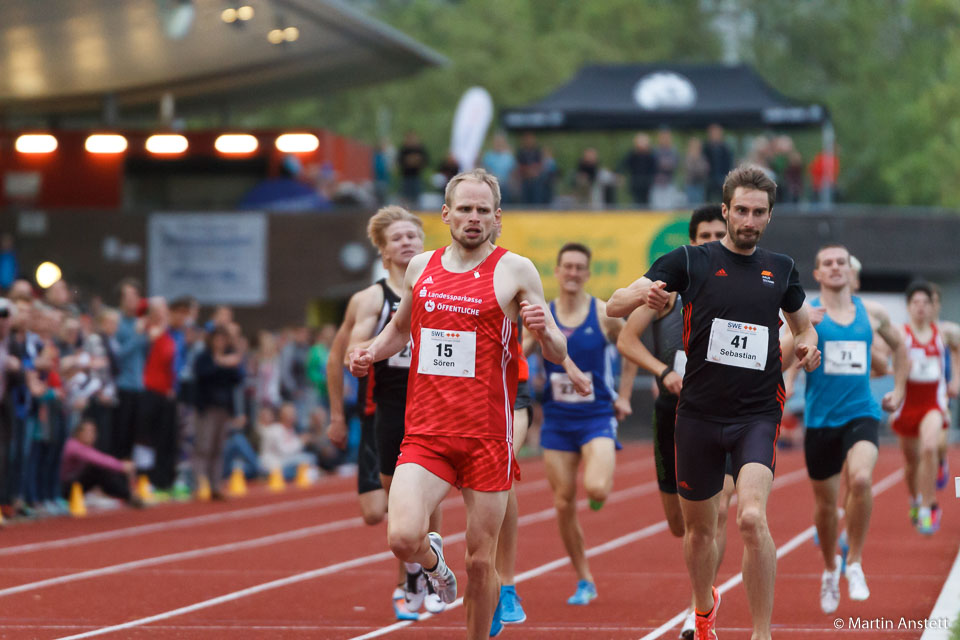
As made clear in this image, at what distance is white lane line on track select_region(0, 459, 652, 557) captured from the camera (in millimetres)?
13984

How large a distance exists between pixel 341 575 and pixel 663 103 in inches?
862

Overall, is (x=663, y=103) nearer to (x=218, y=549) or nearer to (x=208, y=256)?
(x=208, y=256)

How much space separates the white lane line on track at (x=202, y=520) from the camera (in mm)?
13984

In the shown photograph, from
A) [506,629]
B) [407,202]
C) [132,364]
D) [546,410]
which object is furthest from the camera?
[407,202]

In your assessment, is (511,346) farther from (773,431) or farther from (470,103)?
(470,103)

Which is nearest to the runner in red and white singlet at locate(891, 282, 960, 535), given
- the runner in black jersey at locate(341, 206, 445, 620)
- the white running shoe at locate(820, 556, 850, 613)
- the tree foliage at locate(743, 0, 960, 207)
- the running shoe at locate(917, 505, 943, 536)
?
the running shoe at locate(917, 505, 943, 536)

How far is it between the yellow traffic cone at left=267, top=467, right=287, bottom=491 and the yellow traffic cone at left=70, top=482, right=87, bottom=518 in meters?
4.63

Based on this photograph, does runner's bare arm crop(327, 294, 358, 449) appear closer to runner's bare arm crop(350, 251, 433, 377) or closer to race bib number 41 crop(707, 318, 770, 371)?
runner's bare arm crop(350, 251, 433, 377)

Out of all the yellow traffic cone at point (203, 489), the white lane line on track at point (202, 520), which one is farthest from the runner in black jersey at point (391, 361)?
the yellow traffic cone at point (203, 489)

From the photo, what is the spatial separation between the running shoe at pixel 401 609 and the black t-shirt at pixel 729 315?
2606 mm

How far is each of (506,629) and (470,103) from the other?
20621 mm

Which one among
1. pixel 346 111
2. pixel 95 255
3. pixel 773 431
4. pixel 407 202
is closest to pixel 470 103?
pixel 407 202

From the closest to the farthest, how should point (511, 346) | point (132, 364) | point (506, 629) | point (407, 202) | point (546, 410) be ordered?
point (511, 346) < point (506, 629) < point (546, 410) < point (132, 364) < point (407, 202)

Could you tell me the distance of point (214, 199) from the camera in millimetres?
29797
